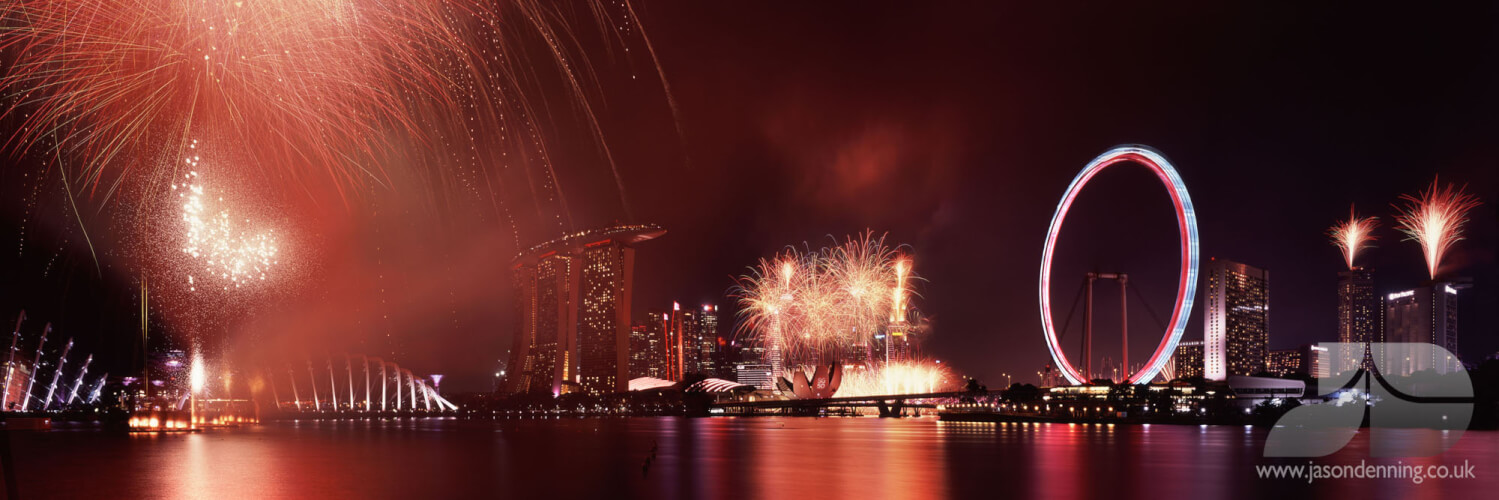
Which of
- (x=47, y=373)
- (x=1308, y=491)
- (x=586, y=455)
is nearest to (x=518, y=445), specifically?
(x=586, y=455)

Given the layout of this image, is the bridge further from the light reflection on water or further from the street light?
the light reflection on water

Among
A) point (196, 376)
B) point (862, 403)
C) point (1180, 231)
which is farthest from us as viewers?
point (862, 403)

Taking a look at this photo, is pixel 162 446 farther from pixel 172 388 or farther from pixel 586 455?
pixel 172 388

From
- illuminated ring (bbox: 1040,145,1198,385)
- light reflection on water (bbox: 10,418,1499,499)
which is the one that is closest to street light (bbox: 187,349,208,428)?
light reflection on water (bbox: 10,418,1499,499)

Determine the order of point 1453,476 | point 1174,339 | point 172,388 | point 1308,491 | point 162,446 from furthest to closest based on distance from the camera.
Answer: point 172,388, point 1174,339, point 162,446, point 1453,476, point 1308,491

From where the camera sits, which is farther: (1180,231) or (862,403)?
(862,403)

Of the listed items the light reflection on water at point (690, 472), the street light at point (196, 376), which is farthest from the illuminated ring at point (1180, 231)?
the street light at point (196, 376)

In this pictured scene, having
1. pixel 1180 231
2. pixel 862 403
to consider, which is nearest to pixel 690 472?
pixel 1180 231

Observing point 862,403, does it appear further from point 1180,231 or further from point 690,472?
point 690,472
